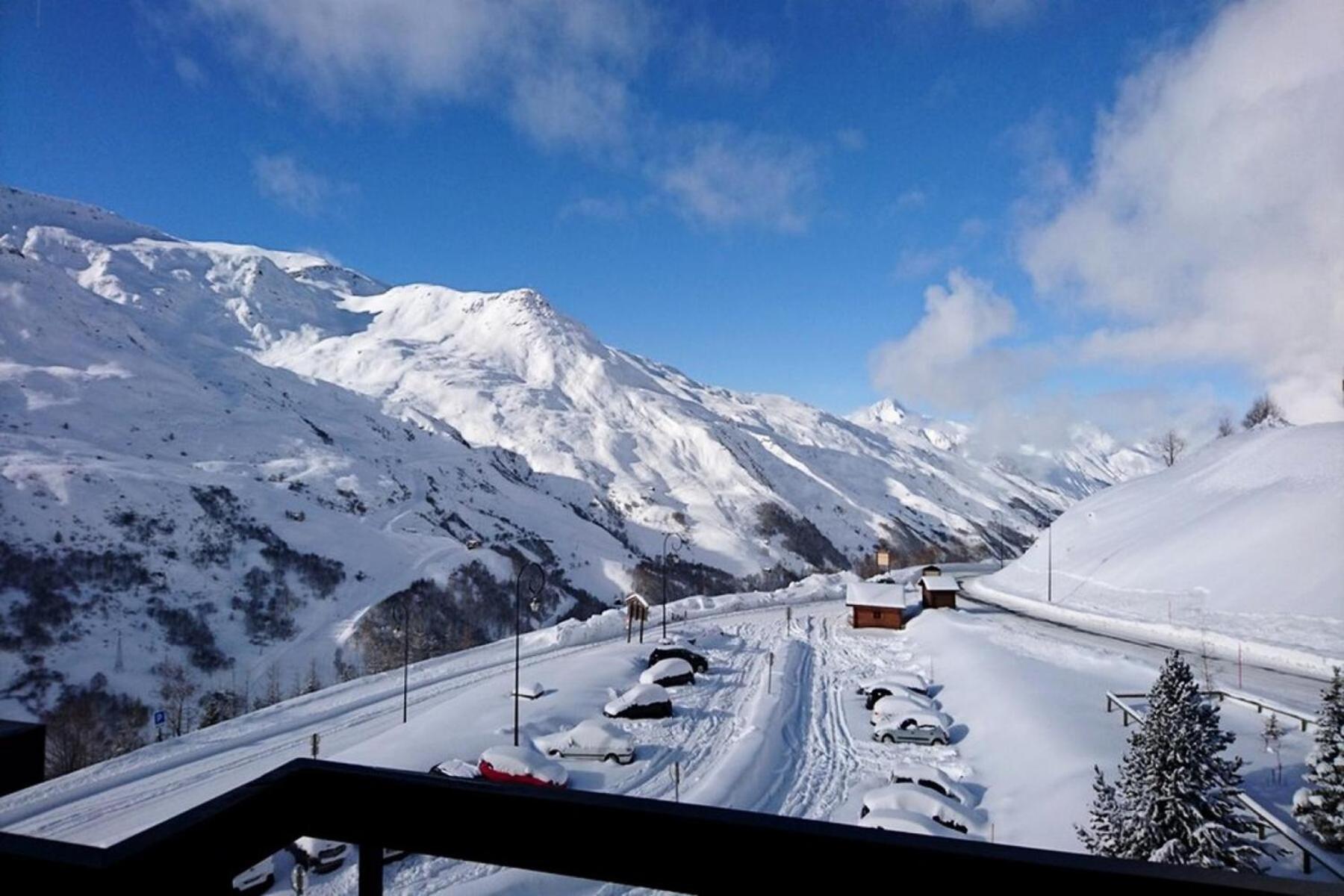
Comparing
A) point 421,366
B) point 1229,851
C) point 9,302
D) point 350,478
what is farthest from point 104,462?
point 421,366

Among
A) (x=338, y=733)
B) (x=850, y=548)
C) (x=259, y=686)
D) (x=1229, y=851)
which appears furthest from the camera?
(x=850, y=548)

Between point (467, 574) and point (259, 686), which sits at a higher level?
point (467, 574)

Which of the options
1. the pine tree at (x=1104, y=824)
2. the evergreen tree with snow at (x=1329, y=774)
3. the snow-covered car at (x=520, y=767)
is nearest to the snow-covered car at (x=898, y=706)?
the pine tree at (x=1104, y=824)

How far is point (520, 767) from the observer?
15836 millimetres

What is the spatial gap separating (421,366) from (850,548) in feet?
357

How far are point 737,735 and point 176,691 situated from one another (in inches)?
1250

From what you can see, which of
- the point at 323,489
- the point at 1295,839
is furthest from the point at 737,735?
the point at 323,489

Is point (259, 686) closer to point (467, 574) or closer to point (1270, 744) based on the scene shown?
point (467, 574)

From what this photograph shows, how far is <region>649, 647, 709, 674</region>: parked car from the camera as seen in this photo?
2722cm

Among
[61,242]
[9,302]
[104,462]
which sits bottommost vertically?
[104,462]

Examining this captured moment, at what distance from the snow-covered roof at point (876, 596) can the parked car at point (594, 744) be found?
22631mm

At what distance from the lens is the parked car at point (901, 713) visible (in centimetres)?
1888

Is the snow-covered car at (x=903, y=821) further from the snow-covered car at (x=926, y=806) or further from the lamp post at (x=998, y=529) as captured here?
the lamp post at (x=998, y=529)

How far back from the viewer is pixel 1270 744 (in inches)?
539
